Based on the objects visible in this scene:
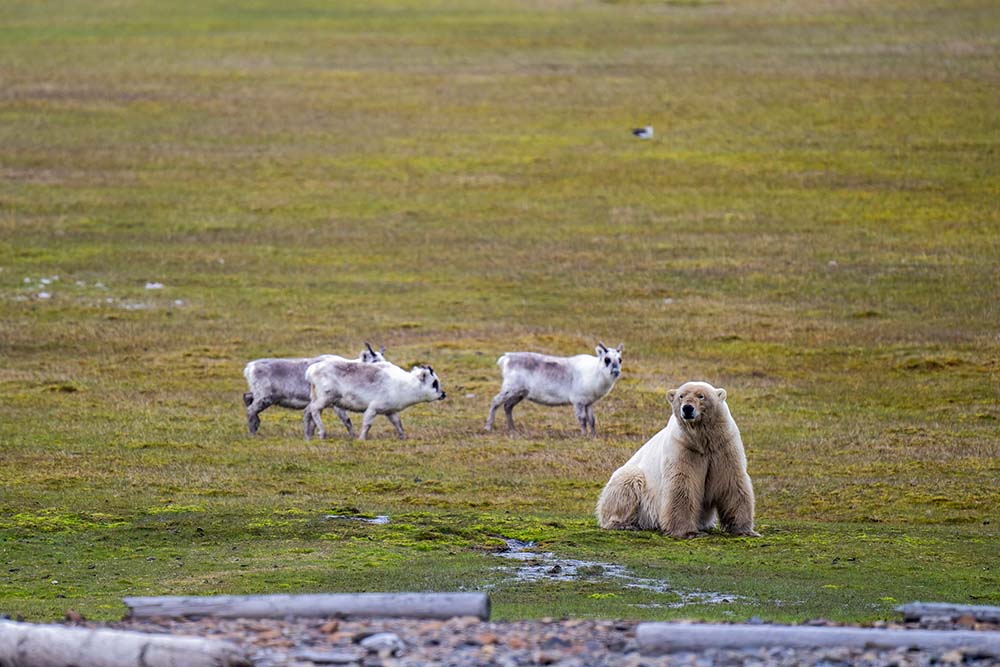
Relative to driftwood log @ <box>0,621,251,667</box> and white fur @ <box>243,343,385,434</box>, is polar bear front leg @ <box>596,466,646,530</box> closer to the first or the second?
white fur @ <box>243,343,385,434</box>

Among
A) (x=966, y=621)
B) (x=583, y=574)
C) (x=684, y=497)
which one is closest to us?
(x=966, y=621)

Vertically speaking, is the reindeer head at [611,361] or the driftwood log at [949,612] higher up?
the reindeer head at [611,361]

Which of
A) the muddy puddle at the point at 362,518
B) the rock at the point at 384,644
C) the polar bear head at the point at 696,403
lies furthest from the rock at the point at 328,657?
the muddy puddle at the point at 362,518

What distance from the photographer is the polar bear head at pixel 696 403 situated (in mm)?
15531

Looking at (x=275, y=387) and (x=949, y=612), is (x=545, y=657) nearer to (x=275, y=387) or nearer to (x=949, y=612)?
(x=949, y=612)

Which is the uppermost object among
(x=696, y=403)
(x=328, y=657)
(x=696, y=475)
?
(x=696, y=403)

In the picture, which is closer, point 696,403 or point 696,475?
point 696,403

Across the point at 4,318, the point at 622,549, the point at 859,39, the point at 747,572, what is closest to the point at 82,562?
the point at 622,549

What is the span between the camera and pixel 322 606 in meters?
10.4

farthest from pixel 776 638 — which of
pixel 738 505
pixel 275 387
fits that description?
pixel 275 387

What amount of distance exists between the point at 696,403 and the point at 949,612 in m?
5.45

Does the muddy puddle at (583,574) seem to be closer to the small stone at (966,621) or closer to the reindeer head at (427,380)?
the small stone at (966,621)

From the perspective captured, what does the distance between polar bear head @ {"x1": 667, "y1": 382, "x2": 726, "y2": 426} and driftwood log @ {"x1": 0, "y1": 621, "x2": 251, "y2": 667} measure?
285 inches

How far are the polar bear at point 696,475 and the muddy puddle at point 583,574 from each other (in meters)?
1.72
